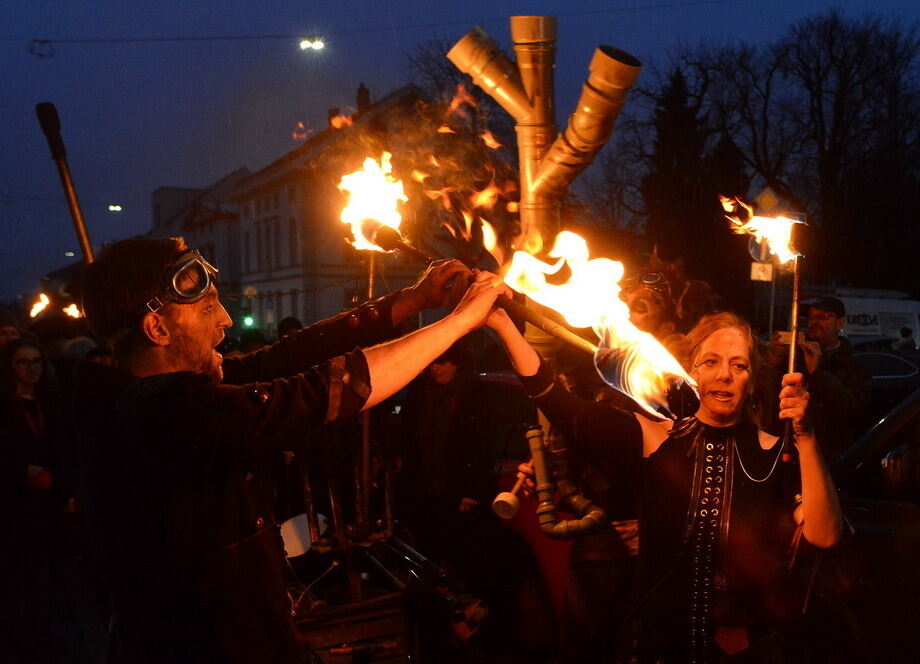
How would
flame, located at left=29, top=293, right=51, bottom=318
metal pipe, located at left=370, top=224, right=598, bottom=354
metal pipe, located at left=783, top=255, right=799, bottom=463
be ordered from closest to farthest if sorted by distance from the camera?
metal pipe, located at left=783, top=255, right=799, bottom=463 → metal pipe, located at left=370, top=224, right=598, bottom=354 → flame, located at left=29, top=293, right=51, bottom=318

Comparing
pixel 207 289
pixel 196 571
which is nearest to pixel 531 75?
pixel 207 289

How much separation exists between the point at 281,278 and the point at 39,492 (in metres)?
31.1

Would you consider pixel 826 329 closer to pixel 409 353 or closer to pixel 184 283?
pixel 409 353

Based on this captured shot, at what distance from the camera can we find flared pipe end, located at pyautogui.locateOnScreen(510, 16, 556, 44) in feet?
12.0

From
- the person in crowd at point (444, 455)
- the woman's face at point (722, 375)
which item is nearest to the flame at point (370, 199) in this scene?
the woman's face at point (722, 375)

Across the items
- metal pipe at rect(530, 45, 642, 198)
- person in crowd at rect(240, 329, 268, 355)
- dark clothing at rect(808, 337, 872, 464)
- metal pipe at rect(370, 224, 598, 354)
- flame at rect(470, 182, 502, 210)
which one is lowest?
dark clothing at rect(808, 337, 872, 464)

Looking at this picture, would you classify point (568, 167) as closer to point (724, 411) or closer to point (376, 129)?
point (724, 411)

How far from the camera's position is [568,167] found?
142 inches

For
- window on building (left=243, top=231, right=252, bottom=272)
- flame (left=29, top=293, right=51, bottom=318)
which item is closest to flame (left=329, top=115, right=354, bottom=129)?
flame (left=29, top=293, right=51, bottom=318)

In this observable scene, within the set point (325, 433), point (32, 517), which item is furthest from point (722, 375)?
Result: point (32, 517)

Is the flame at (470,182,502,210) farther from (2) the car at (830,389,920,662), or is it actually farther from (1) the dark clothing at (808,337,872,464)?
(2) the car at (830,389,920,662)

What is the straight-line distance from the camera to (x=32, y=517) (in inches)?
223

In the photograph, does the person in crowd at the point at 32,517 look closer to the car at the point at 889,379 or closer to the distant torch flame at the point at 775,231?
the distant torch flame at the point at 775,231

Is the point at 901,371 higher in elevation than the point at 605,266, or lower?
lower
